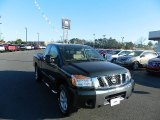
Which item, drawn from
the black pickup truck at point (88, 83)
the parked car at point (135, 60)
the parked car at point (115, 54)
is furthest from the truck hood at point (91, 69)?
the parked car at point (115, 54)

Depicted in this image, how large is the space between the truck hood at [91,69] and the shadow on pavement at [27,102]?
116 centimetres

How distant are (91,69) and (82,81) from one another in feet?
1.44

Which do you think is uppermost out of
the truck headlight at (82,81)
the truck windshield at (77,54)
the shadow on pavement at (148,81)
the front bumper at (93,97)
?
the truck windshield at (77,54)

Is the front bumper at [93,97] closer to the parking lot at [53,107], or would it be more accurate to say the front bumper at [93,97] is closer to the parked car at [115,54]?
the parking lot at [53,107]

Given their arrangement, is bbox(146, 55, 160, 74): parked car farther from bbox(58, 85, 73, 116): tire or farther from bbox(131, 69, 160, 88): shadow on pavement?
bbox(58, 85, 73, 116): tire

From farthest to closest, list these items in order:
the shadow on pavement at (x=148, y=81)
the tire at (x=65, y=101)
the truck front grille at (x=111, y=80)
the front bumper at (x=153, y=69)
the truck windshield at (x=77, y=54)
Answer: the front bumper at (x=153, y=69) → the shadow on pavement at (x=148, y=81) → the truck windshield at (x=77, y=54) → the tire at (x=65, y=101) → the truck front grille at (x=111, y=80)

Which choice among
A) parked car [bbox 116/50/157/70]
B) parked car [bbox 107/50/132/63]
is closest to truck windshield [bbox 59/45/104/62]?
parked car [bbox 116/50/157/70]

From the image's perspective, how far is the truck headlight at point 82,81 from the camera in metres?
5.35

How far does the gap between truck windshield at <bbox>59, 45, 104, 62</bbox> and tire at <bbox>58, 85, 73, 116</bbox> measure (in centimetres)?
94

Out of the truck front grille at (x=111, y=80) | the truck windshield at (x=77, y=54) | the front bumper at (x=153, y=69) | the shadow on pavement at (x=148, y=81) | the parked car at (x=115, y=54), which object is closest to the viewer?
the truck front grille at (x=111, y=80)

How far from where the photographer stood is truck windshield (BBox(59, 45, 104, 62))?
22.2ft

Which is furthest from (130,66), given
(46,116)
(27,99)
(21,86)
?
(46,116)

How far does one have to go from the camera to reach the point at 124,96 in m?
5.84

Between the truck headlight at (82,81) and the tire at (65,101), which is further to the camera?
the tire at (65,101)
